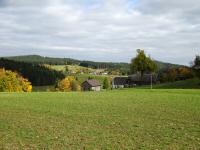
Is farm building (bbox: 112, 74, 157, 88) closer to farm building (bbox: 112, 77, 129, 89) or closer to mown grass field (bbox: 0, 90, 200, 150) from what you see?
farm building (bbox: 112, 77, 129, 89)

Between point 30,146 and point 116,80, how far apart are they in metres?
137

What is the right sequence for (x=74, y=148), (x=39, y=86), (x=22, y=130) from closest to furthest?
(x=74, y=148), (x=22, y=130), (x=39, y=86)

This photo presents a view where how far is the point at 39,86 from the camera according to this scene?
6289 inches

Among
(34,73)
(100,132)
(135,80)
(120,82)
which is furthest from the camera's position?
(34,73)

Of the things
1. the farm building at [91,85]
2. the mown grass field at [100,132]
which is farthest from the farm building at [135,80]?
the mown grass field at [100,132]

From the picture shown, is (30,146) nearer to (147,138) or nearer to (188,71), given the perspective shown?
(147,138)

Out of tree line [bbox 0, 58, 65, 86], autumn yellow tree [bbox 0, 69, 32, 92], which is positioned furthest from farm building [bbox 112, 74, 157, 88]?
autumn yellow tree [bbox 0, 69, 32, 92]

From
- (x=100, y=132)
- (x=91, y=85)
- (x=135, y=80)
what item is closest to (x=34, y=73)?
(x=91, y=85)

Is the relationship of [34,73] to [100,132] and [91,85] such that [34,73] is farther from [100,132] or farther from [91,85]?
[100,132]

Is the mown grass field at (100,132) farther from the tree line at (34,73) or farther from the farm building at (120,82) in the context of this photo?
the tree line at (34,73)

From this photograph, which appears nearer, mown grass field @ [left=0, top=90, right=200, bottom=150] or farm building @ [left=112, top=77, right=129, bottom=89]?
mown grass field @ [left=0, top=90, right=200, bottom=150]

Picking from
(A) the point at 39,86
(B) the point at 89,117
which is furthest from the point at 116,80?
(B) the point at 89,117

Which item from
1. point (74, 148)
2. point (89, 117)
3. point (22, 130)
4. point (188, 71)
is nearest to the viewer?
point (74, 148)

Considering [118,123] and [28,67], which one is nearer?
[118,123]
